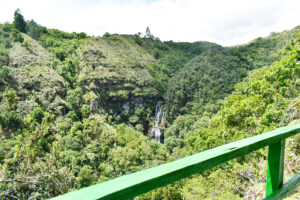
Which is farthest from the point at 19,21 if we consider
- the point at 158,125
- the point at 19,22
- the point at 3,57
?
the point at 158,125

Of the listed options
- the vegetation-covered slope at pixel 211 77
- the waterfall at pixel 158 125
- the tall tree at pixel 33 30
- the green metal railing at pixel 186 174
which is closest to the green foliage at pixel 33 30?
the tall tree at pixel 33 30

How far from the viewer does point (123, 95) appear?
5234 centimetres

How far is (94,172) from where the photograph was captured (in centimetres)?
2791

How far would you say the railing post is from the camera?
1.01 m

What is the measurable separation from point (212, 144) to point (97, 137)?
25.5 meters

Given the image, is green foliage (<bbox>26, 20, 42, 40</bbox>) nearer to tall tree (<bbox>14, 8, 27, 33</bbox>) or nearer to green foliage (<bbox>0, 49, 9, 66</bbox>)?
tall tree (<bbox>14, 8, 27, 33</bbox>)

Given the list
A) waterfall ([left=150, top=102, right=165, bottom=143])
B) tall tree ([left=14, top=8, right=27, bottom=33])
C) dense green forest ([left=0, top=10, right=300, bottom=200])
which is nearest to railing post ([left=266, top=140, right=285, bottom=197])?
dense green forest ([left=0, top=10, right=300, bottom=200])

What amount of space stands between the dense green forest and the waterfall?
1508 mm

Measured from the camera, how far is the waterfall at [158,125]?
50.9 meters

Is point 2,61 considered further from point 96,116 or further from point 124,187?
point 124,187

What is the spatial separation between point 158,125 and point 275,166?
173 ft

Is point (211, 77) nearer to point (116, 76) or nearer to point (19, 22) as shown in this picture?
point (116, 76)

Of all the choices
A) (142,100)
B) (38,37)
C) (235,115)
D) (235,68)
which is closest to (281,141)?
(235,115)

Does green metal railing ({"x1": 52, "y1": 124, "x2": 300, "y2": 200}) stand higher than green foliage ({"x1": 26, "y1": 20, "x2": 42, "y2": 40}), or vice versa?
green foliage ({"x1": 26, "y1": 20, "x2": 42, "y2": 40})
